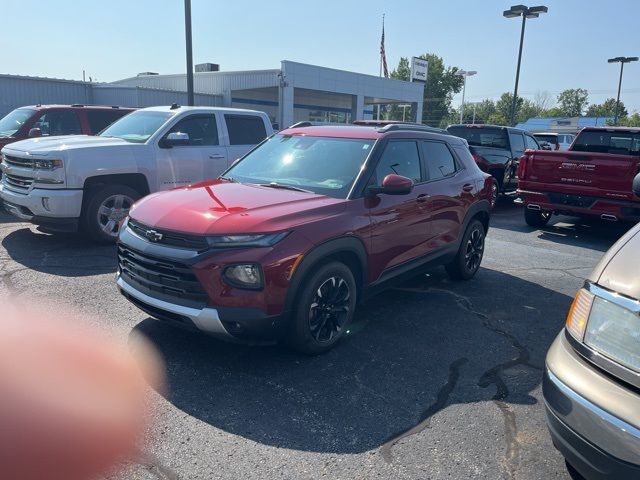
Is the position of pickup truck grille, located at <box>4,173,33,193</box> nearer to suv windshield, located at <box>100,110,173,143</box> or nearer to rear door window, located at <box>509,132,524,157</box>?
suv windshield, located at <box>100,110,173,143</box>

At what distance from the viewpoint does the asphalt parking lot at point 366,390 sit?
9.50ft

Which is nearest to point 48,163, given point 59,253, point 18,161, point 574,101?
point 18,161

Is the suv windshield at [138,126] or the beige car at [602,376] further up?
the suv windshield at [138,126]

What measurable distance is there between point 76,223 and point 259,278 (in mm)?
4396

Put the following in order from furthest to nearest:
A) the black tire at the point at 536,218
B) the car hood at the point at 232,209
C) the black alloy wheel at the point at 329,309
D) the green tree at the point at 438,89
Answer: the green tree at the point at 438,89 < the black tire at the point at 536,218 < the black alloy wheel at the point at 329,309 < the car hood at the point at 232,209

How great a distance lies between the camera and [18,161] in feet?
23.1

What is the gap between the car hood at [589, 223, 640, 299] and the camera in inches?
90.6

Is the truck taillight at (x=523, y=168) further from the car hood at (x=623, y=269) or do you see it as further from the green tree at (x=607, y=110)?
the green tree at (x=607, y=110)

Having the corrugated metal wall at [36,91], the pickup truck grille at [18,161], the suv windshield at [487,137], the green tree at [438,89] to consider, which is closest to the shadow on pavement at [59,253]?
the pickup truck grille at [18,161]

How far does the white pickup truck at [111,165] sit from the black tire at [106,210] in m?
0.01

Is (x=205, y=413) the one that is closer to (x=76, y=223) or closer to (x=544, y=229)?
(x=76, y=223)

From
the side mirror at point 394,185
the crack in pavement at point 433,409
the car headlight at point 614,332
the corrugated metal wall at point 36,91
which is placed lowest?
the crack in pavement at point 433,409

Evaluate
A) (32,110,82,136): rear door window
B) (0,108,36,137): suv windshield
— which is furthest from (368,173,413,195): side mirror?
(0,108,36,137): suv windshield

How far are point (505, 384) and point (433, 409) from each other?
0.74 metres
